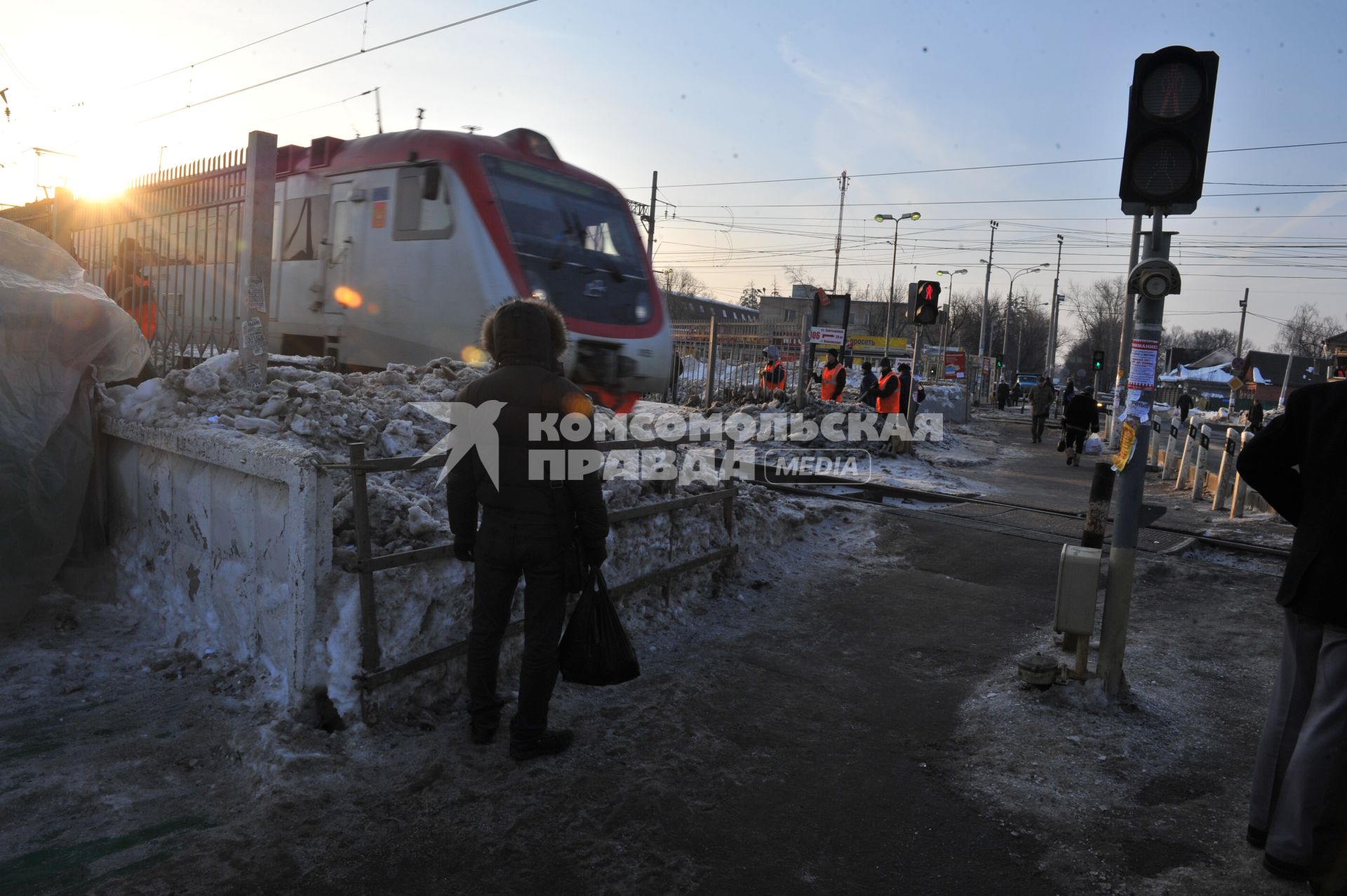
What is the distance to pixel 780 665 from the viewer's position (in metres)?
5.13

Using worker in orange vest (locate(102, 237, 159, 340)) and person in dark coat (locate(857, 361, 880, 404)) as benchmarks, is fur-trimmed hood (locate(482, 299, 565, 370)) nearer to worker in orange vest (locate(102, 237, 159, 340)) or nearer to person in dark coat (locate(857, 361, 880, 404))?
worker in orange vest (locate(102, 237, 159, 340))

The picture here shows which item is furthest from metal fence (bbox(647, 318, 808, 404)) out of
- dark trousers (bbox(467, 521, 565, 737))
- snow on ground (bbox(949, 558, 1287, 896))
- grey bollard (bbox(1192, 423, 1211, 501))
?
dark trousers (bbox(467, 521, 565, 737))

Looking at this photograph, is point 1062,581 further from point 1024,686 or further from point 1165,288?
point 1165,288

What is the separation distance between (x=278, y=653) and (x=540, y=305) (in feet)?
6.51

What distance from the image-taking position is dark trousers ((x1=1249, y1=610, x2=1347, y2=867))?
9.39 ft

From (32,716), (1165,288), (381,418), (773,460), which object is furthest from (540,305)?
(773,460)

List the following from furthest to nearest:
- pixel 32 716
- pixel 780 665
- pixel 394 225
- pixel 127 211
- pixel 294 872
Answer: pixel 394 225, pixel 127 211, pixel 780 665, pixel 32 716, pixel 294 872

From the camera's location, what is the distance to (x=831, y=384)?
17.3 meters

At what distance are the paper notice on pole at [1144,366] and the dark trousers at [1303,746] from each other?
5.35 ft

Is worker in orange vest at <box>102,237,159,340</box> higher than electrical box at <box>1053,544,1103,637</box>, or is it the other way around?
worker in orange vest at <box>102,237,159,340</box>

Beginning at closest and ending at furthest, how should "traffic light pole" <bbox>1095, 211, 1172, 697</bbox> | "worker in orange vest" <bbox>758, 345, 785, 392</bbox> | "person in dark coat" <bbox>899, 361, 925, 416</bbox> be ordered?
"traffic light pole" <bbox>1095, 211, 1172, 697</bbox>
"person in dark coat" <bbox>899, 361, 925, 416</bbox>
"worker in orange vest" <bbox>758, 345, 785, 392</bbox>

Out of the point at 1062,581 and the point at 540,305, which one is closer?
the point at 540,305

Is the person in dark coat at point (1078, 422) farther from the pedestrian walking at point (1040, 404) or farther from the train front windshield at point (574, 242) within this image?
the train front windshield at point (574, 242)

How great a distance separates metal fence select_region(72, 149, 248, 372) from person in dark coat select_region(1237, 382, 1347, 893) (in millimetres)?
6055
